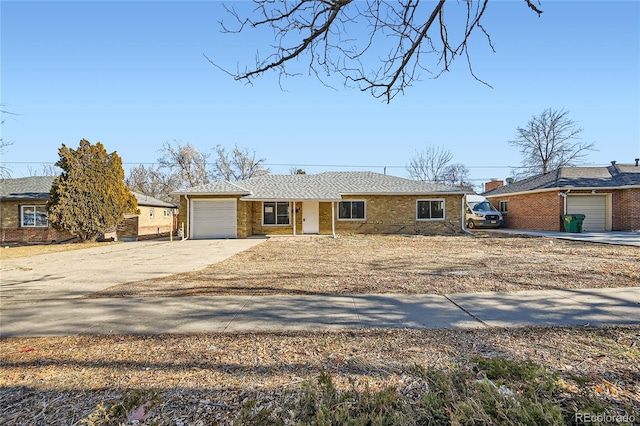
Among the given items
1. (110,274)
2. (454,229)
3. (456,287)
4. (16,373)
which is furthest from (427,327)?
(454,229)

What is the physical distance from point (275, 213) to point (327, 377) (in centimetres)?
1714

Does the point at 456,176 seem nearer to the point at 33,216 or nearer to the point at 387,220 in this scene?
the point at 387,220

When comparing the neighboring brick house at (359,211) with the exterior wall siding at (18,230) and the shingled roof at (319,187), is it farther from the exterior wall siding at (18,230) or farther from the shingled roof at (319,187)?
the exterior wall siding at (18,230)

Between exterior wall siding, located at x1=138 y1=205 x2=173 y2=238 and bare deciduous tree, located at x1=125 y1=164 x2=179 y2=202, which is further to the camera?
bare deciduous tree, located at x1=125 y1=164 x2=179 y2=202

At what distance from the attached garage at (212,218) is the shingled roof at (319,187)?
841 millimetres

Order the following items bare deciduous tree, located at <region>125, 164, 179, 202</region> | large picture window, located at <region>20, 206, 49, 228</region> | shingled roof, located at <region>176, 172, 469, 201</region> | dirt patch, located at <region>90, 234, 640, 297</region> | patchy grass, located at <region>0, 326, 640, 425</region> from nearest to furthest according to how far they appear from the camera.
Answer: patchy grass, located at <region>0, 326, 640, 425</region> → dirt patch, located at <region>90, 234, 640, 297</region> → shingled roof, located at <region>176, 172, 469, 201</region> → large picture window, located at <region>20, 206, 49, 228</region> → bare deciduous tree, located at <region>125, 164, 179, 202</region>

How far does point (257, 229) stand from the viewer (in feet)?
63.4

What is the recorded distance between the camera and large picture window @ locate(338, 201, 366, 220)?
19359mm

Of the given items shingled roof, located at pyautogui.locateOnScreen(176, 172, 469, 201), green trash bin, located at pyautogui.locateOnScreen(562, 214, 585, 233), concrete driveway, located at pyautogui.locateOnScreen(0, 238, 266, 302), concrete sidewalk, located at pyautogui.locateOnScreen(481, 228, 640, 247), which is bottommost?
concrete driveway, located at pyautogui.locateOnScreen(0, 238, 266, 302)

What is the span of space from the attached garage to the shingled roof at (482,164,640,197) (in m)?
19.5

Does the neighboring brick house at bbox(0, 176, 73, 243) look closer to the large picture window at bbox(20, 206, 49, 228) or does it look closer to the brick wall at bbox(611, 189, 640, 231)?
the large picture window at bbox(20, 206, 49, 228)

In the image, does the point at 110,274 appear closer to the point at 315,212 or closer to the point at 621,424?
the point at 621,424

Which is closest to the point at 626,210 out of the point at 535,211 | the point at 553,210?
the point at 553,210

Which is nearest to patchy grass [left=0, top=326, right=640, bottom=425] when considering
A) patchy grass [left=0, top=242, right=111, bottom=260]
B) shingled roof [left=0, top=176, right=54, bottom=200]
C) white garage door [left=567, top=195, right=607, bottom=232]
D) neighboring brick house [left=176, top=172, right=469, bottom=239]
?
patchy grass [left=0, top=242, right=111, bottom=260]
